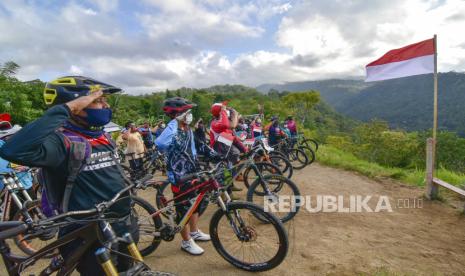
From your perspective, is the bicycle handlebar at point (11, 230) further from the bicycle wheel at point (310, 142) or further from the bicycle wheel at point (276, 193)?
the bicycle wheel at point (310, 142)

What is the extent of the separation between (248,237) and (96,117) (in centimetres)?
206

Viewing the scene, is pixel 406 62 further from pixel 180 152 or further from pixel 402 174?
pixel 180 152

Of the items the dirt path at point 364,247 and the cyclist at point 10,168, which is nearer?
the dirt path at point 364,247

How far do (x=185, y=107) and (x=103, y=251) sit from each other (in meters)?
2.06

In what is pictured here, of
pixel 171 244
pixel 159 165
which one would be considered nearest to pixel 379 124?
pixel 159 165

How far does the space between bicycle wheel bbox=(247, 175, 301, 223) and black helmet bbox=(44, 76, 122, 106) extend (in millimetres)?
2883

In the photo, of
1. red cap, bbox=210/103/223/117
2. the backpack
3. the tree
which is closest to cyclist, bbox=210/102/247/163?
red cap, bbox=210/103/223/117

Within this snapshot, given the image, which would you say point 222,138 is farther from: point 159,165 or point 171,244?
point 159,165

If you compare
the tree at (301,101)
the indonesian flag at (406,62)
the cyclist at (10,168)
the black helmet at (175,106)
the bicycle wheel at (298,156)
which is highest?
the tree at (301,101)

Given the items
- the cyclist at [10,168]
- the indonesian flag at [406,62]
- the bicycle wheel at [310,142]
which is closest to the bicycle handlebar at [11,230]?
the cyclist at [10,168]

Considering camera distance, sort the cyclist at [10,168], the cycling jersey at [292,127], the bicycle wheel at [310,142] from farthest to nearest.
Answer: the bicycle wheel at [310,142]
the cycling jersey at [292,127]
the cyclist at [10,168]

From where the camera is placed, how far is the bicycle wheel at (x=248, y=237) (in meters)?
2.75

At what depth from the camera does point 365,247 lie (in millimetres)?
3557

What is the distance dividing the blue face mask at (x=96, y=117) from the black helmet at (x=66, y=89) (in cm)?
12
